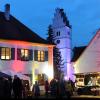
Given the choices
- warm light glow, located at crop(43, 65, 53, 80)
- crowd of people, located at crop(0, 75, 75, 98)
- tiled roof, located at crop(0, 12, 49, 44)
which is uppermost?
tiled roof, located at crop(0, 12, 49, 44)

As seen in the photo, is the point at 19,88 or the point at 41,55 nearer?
the point at 19,88

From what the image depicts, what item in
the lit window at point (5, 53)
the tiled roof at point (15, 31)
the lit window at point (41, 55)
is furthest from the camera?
the lit window at point (41, 55)

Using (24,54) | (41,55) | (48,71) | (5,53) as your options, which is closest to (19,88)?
(5,53)

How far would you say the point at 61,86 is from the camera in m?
29.8

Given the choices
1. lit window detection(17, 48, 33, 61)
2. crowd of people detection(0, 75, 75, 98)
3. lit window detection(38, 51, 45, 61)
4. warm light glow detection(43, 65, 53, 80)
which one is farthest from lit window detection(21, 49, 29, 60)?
crowd of people detection(0, 75, 75, 98)

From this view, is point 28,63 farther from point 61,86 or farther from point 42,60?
point 61,86

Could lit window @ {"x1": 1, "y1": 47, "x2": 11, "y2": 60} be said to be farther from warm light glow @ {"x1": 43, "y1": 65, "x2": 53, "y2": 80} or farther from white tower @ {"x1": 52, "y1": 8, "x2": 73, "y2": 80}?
white tower @ {"x1": 52, "y1": 8, "x2": 73, "y2": 80}

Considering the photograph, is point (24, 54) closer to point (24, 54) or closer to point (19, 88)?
point (24, 54)

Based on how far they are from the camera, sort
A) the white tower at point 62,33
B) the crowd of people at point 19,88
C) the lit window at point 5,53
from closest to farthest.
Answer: the crowd of people at point 19,88 < the lit window at point 5,53 < the white tower at point 62,33

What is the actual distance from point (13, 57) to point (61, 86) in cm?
1975

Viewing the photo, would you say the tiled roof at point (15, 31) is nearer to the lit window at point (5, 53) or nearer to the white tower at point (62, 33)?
the lit window at point (5, 53)

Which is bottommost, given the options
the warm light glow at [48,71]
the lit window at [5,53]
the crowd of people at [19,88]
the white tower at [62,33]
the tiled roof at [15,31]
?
the crowd of people at [19,88]

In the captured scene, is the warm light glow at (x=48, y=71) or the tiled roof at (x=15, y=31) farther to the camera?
the warm light glow at (x=48, y=71)

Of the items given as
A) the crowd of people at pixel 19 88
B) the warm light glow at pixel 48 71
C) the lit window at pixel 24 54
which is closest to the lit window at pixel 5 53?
the lit window at pixel 24 54
